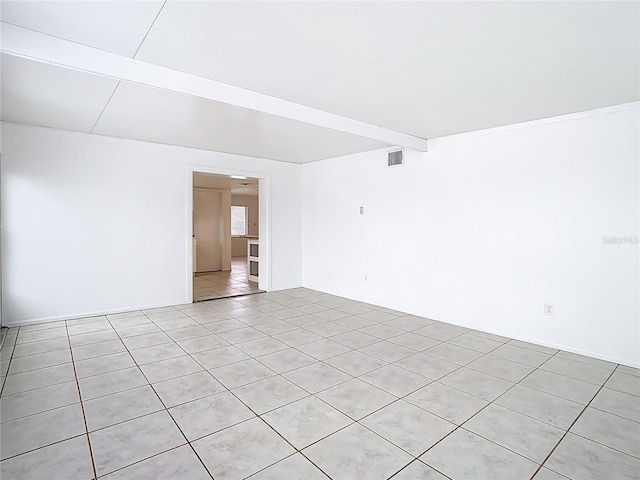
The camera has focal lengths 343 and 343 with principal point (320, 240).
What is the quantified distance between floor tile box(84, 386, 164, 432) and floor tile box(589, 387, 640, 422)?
314 cm

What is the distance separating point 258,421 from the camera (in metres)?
2.22

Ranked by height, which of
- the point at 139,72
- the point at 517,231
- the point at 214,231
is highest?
the point at 139,72

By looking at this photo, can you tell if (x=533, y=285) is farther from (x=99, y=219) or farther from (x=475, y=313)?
(x=99, y=219)

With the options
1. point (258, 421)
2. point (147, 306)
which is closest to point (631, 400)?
point (258, 421)

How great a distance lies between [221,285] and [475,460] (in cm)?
603

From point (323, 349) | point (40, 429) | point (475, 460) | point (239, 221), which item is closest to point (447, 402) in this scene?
point (475, 460)

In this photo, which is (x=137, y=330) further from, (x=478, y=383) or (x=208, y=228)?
(x=208, y=228)

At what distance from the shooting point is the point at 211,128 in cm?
420

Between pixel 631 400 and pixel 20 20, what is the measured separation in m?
4.84

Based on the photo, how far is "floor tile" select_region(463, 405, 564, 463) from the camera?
198cm

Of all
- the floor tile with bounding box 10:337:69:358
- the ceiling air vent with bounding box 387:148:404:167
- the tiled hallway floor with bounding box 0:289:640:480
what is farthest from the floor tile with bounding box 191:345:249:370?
the ceiling air vent with bounding box 387:148:404:167

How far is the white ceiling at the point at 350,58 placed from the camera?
1.91 metres

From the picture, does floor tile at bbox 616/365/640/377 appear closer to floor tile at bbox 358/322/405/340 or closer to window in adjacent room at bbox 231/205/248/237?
floor tile at bbox 358/322/405/340

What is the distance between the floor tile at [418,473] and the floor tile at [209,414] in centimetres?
101
